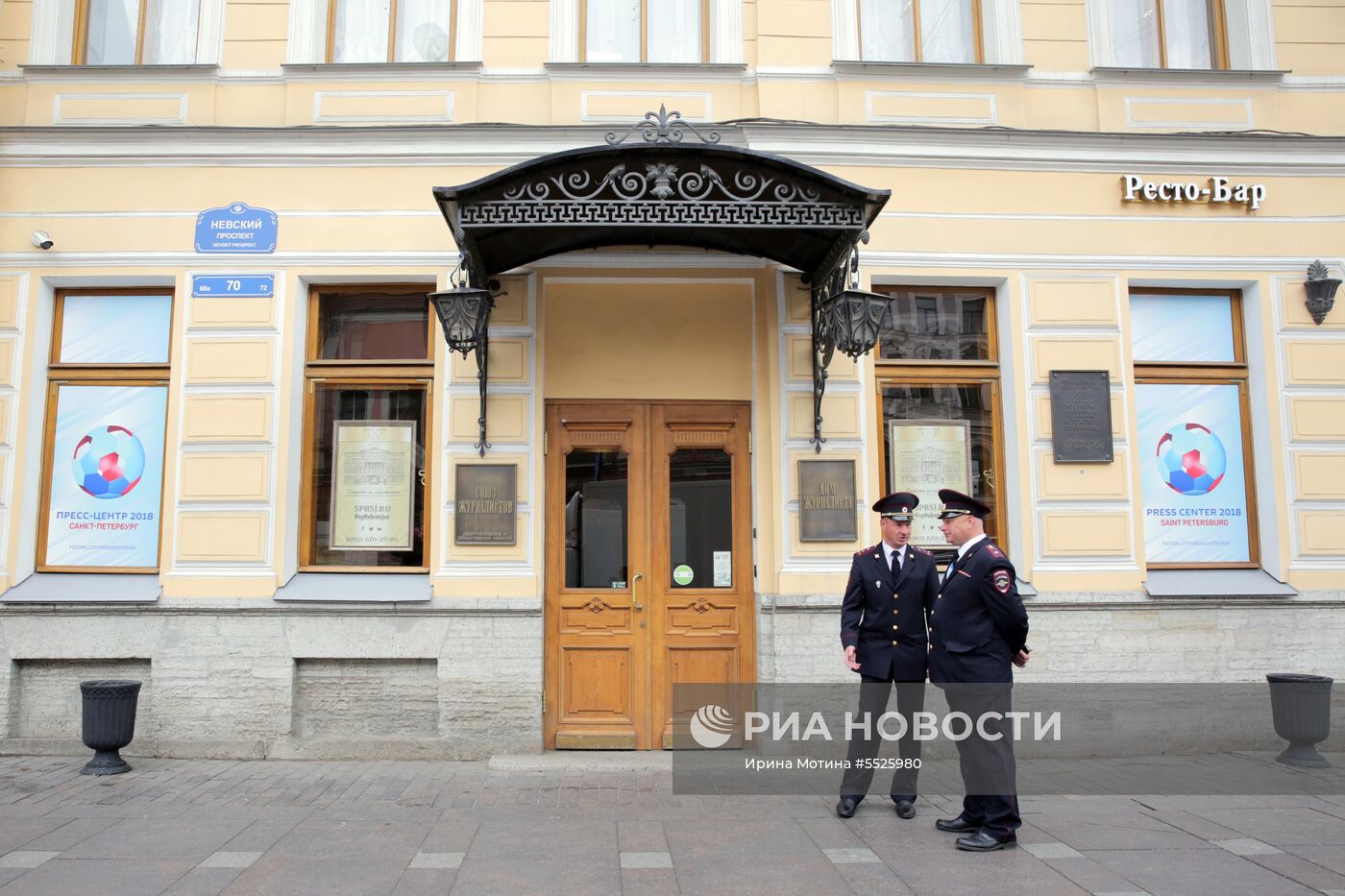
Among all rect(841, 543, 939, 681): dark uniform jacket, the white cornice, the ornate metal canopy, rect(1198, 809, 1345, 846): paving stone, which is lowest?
rect(1198, 809, 1345, 846): paving stone

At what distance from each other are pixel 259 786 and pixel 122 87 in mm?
5838

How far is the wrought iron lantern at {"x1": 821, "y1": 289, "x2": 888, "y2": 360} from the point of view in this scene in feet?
22.4

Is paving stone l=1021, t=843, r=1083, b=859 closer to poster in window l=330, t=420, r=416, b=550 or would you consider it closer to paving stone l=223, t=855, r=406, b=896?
paving stone l=223, t=855, r=406, b=896

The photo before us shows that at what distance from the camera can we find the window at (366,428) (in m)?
7.77

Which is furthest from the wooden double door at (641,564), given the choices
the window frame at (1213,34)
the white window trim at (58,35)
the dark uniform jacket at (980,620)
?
the window frame at (1213,34)

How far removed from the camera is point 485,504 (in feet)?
24.5

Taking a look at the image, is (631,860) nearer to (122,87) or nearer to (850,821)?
(850,821)

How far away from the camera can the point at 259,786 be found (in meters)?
6.51

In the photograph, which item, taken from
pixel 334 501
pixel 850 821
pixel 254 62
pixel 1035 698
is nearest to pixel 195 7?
pixel 254 62

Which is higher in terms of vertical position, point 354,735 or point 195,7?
point 195,7

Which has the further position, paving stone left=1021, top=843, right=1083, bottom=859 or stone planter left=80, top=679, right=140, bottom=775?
stone planter left=80, top=679, right=140, bottom=775

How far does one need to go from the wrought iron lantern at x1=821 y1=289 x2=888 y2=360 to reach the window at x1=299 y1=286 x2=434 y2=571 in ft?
11.1

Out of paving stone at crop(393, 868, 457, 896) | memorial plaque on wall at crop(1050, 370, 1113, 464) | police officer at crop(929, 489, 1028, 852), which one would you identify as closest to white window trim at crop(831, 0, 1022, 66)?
memorial plaque on wall at crop(1050, 370, 1113, 464)

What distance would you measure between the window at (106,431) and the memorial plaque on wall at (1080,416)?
289 inches
